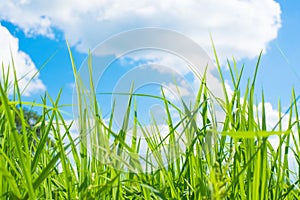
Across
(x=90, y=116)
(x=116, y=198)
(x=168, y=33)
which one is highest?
(x=168, y=33)

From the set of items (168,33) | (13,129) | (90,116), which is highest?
(168,33)

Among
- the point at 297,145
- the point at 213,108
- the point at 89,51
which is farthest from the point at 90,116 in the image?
the point at 297,145

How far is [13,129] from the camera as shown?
0.90 metres

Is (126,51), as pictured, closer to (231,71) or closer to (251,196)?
(231,71)

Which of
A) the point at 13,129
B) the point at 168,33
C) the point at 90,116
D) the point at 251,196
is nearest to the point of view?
the point at 13,129

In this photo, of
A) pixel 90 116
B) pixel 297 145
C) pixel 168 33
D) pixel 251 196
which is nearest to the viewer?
pixel 251 196

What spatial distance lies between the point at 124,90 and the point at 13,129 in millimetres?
811

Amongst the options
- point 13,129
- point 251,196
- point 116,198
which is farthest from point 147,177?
point 13,129

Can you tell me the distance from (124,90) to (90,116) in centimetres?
38

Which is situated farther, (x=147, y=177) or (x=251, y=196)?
(x=147, y=177)

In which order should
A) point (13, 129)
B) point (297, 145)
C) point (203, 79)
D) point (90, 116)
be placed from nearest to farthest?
point (13, 129) < point (90, 116) < point (203, 79) < point (297, 145)

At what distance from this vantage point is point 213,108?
1.52 metres

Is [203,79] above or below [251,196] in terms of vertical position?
above

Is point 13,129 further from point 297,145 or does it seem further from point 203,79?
point 297,145
